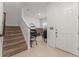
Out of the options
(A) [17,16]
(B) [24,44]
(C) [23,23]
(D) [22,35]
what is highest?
(A) [17,16]

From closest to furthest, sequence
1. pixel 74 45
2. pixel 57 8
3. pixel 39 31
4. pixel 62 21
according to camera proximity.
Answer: pixel 74 45, pixel 62 21, pixel 57 8, pixel 39 31

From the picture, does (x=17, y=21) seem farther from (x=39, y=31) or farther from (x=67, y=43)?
(x=67, y=43)

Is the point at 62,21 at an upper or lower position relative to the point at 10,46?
upper

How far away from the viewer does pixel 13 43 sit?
182 inches

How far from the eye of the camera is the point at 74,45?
3.96m

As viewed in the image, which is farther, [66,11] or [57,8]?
[57,8]

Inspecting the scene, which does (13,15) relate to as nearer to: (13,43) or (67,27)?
(13,43)

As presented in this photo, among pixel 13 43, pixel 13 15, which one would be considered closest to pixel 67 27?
pixel 13 43

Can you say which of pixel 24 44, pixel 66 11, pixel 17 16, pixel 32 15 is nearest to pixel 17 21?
pixel 17 16

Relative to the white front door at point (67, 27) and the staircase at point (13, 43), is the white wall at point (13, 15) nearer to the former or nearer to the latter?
the staircase at point (13, 43)

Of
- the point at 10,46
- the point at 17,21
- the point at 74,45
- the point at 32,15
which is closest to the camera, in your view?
the point at 74,45

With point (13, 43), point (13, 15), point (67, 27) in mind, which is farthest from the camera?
point (13, 15)

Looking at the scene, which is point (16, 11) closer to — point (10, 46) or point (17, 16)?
point (17, 16)

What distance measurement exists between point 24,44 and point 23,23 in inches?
44.3
